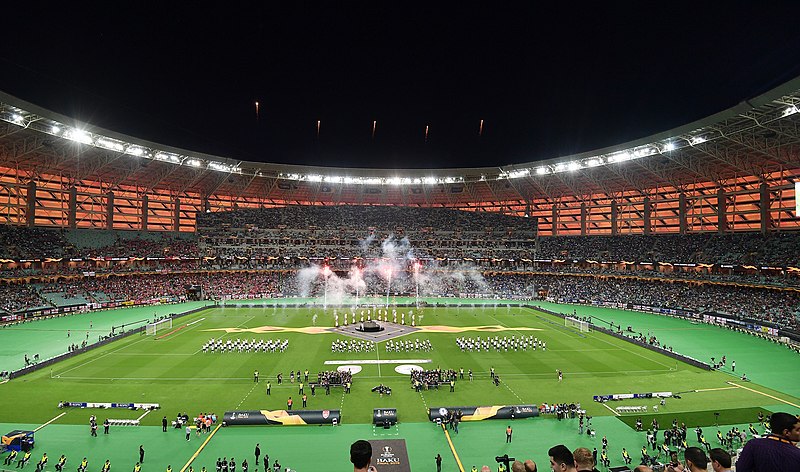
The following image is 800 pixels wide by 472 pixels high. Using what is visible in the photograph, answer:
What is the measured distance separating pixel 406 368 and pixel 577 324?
27575mm

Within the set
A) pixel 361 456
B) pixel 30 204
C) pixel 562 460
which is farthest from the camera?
pixel 30 204

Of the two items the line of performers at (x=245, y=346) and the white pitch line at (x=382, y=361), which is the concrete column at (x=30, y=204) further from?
the white pitch line at (x=382, y=361)

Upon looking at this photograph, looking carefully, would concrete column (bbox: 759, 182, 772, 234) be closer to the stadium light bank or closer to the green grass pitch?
the stadium light bank

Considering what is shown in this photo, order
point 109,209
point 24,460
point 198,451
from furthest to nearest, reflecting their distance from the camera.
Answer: point 109,209
point 198,451
point 24,460

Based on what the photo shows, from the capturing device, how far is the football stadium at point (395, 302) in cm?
2469

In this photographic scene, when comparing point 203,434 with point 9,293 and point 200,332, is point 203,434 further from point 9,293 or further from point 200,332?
point 9,293

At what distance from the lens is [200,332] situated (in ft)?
167

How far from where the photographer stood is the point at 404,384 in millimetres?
32844

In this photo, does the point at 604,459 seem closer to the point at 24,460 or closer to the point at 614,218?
the point at 24,460

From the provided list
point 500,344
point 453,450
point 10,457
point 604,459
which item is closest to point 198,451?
point 10,457

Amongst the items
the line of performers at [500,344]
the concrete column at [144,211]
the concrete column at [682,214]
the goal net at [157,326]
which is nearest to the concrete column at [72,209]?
the concrete column at [144,211]

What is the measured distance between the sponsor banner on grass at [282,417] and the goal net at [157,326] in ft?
96.5

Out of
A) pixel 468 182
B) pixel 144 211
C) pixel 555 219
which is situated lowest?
pixel 144 211

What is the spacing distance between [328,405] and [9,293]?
5811 centimetres
